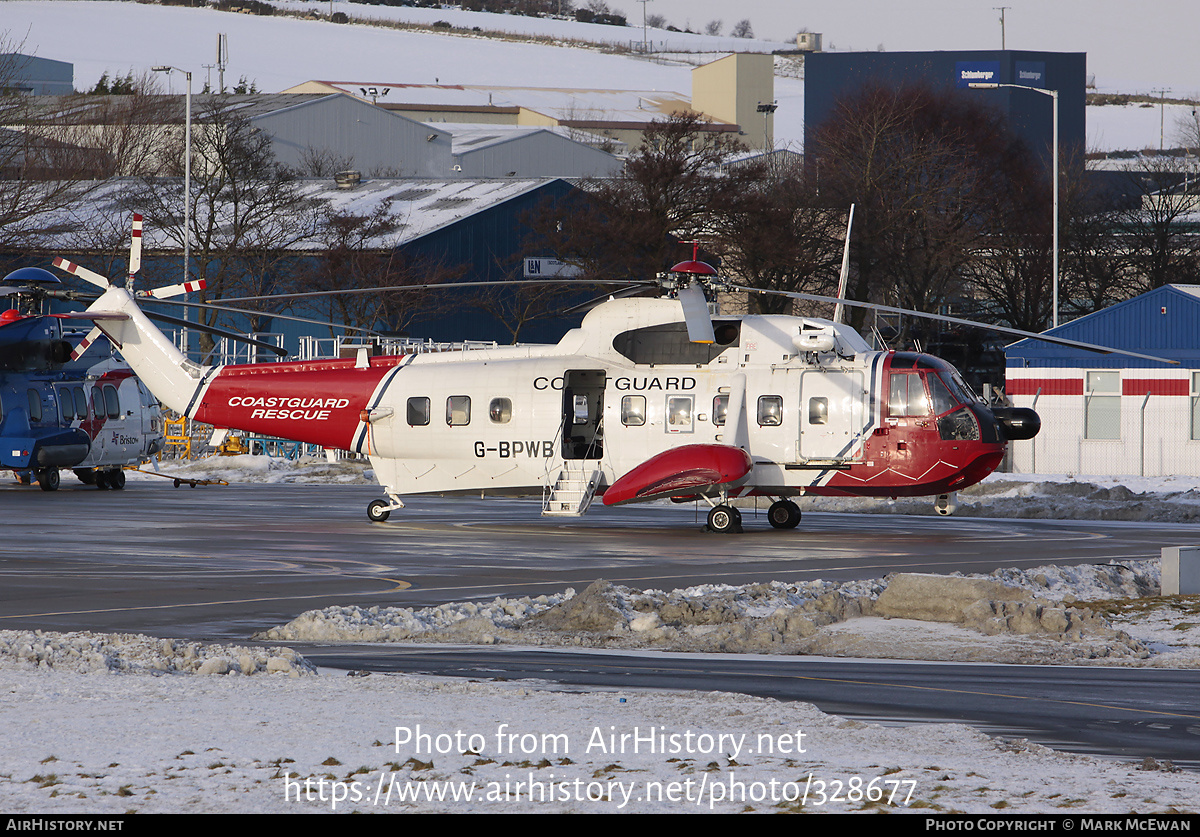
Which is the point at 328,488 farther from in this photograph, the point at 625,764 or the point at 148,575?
the point at 625,764

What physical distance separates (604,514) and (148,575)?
13.4 metres

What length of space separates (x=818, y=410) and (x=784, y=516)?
223cm

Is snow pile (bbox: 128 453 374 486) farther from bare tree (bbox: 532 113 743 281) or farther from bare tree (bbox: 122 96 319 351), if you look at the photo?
bare tree (bbox: 532 113 743 281)

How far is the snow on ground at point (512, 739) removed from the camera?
679cm

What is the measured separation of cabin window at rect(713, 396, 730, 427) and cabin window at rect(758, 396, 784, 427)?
60 cm

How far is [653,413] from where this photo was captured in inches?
992

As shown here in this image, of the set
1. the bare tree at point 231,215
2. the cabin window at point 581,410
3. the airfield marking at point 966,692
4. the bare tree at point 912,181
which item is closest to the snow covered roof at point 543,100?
the bare tree at point 912,181

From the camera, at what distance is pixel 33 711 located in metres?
8.71

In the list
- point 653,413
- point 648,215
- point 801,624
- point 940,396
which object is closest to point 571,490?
point 653,413

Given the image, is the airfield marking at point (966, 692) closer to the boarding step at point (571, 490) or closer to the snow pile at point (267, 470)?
the boarding step at point (571, 490)

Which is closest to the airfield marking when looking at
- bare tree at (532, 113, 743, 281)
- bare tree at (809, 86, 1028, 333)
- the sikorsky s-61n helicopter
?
the sikorsky s-61n helicopter

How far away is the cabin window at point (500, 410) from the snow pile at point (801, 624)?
11.2 meters
